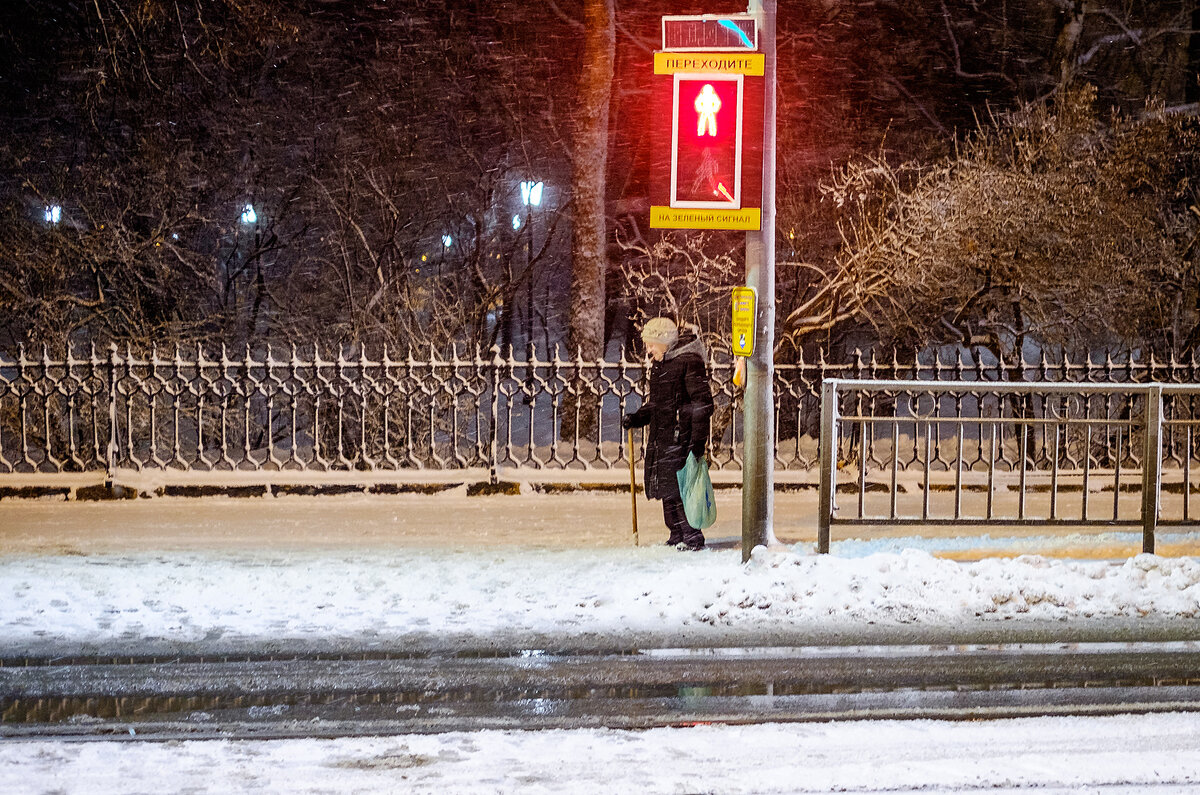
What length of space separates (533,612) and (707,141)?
3.47 metres

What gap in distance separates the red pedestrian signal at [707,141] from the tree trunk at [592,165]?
956cm

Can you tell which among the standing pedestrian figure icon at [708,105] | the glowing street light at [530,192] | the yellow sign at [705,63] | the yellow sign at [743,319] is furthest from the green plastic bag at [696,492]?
the glowing street light at [530,192]

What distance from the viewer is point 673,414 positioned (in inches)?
377

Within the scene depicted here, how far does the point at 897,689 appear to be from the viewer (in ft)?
19.2

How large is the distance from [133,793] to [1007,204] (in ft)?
47.7

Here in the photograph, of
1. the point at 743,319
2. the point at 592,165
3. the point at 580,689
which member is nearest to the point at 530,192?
the point at 592,165

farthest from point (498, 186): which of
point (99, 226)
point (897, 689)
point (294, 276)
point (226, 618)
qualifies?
point (897, 689)

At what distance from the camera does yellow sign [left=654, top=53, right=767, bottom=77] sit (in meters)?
8.37

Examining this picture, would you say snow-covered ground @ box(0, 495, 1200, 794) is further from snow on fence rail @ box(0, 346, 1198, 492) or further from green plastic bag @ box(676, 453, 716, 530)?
snow on fence rail @ box(0, 346, 1198, 492)

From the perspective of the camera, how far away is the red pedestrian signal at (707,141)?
27.5ft

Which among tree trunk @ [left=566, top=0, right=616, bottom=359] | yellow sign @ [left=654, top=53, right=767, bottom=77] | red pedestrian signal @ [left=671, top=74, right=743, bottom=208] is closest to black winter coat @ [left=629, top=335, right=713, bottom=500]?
red pedestrian signal @ [left=671, top=74, right=743, bottom=208]

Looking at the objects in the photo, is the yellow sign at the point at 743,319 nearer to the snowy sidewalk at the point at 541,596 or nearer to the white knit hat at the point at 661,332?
the white knit hat at the point at 661,332

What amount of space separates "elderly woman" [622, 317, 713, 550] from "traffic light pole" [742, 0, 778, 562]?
1.90ft

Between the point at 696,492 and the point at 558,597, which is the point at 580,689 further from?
the point at 696,492
